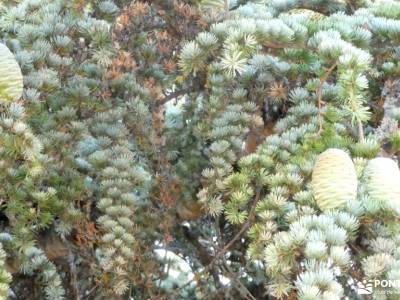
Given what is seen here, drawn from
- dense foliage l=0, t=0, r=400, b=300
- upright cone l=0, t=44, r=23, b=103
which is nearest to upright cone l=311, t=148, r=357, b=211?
dense foliage l=0, t=0, r=400, b=300

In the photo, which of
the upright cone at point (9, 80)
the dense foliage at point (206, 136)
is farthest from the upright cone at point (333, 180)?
the upright cone at point (9, 80)

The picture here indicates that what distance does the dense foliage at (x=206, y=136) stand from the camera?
68cm

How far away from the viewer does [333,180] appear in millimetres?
687

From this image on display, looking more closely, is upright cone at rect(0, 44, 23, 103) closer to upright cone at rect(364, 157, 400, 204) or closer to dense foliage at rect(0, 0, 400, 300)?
dense foliage at rect(0, 0, 400, 300)

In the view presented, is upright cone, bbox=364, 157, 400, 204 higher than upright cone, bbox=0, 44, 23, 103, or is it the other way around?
upright cone, bbox=0, 44, 23, 103

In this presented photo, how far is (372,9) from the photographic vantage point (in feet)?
3.26

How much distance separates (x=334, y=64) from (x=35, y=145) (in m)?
0.34

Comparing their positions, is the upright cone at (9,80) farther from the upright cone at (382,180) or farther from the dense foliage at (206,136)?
the upright cone at (382,180)

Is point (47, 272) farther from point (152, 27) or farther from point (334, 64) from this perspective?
point (334, 64)

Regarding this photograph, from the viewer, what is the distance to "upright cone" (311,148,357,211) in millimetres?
688

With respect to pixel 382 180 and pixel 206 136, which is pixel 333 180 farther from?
pixel 206 136

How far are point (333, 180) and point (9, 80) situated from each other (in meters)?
0.35

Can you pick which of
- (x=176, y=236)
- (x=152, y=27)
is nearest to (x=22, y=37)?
(x=152, y=27)

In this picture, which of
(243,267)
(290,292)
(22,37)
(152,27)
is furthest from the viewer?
(243,267)
